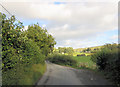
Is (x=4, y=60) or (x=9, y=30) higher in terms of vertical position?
(x=9, y=30)

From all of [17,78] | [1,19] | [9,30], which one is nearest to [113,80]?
[17,78]

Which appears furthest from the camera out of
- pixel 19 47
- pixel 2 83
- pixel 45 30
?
pixel 45 30

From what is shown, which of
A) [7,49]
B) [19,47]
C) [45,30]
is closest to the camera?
[7,49]

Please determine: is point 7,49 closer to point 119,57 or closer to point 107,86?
point 107,86

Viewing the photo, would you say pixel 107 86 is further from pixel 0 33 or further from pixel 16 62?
pixel 0 33

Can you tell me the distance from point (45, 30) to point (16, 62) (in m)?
19.5

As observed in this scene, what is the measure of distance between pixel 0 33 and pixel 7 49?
0.91 m

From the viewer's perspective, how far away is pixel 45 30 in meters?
25.3

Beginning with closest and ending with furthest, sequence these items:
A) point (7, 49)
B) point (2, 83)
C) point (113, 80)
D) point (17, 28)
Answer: point (2, 83)
point (7, 49)
point (17, 28)
point (113, 80)

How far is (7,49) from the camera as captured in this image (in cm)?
564

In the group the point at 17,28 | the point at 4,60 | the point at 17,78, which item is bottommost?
the point at 17,78

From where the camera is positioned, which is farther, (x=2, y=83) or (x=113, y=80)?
(x=113, y=80)

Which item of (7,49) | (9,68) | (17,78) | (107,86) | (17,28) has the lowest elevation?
(107,86)

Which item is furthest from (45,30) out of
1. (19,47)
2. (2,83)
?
→ (2,83)
